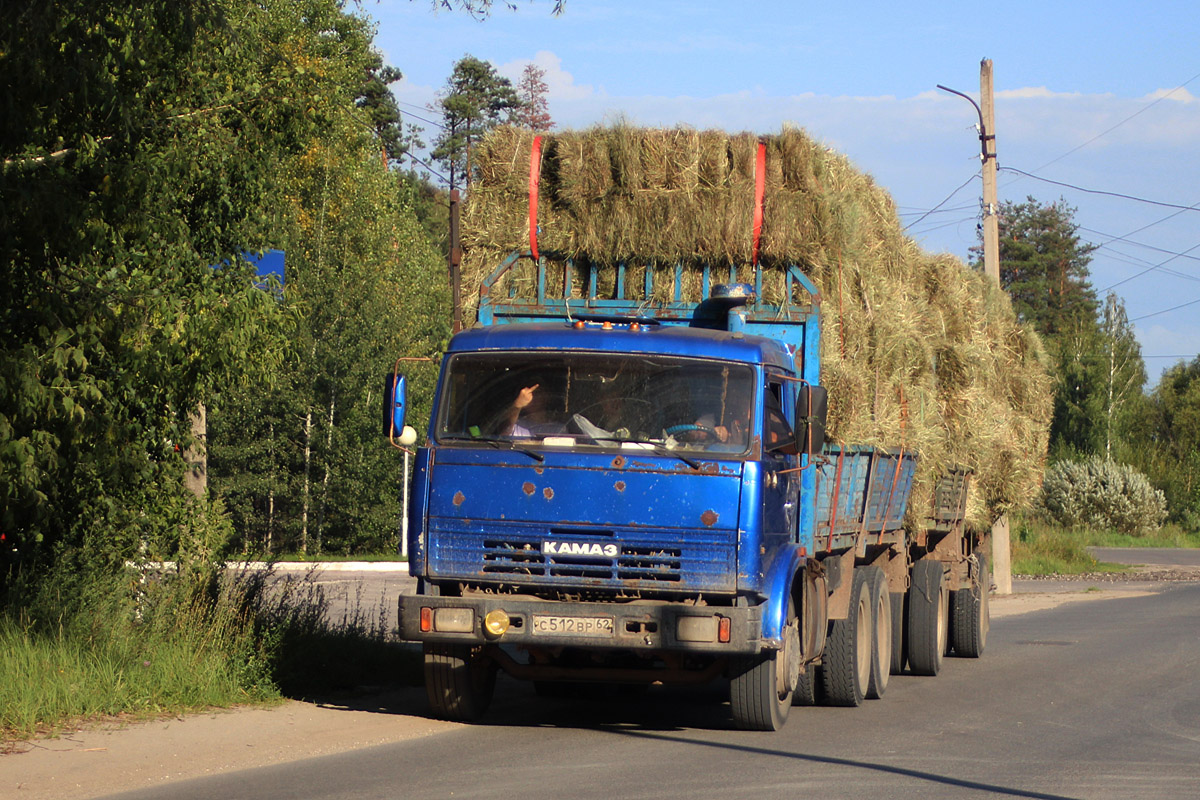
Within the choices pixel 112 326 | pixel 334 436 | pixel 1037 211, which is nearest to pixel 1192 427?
pixel 1037 211

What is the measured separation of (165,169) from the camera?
9156mm

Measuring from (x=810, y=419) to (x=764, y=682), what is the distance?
175 centimetres

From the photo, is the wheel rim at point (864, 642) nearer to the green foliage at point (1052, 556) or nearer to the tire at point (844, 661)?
the tire at point (844, 661)

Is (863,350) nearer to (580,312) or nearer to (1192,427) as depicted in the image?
(580,312)

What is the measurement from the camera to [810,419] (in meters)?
9.34

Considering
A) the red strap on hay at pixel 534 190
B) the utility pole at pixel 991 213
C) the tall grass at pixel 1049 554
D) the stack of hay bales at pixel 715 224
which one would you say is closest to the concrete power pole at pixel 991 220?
the utility pole at pixel 991 213

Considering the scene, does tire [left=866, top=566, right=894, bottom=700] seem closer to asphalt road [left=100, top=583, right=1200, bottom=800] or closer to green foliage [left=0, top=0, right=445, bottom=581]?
asphalt road [left=100, top=583, right=1200, bottom=800]

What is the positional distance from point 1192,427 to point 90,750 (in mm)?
65908

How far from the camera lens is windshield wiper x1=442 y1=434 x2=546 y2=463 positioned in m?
8.99

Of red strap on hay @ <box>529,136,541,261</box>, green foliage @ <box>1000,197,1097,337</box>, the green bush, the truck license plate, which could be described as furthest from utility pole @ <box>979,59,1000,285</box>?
green foliage @ <box>1000,197,1097,337</box>

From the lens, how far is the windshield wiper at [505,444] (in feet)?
29.5

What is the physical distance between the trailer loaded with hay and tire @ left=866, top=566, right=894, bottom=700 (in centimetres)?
5

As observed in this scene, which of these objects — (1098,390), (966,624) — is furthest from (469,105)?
(966,624)

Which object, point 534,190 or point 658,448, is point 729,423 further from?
point 534,190
